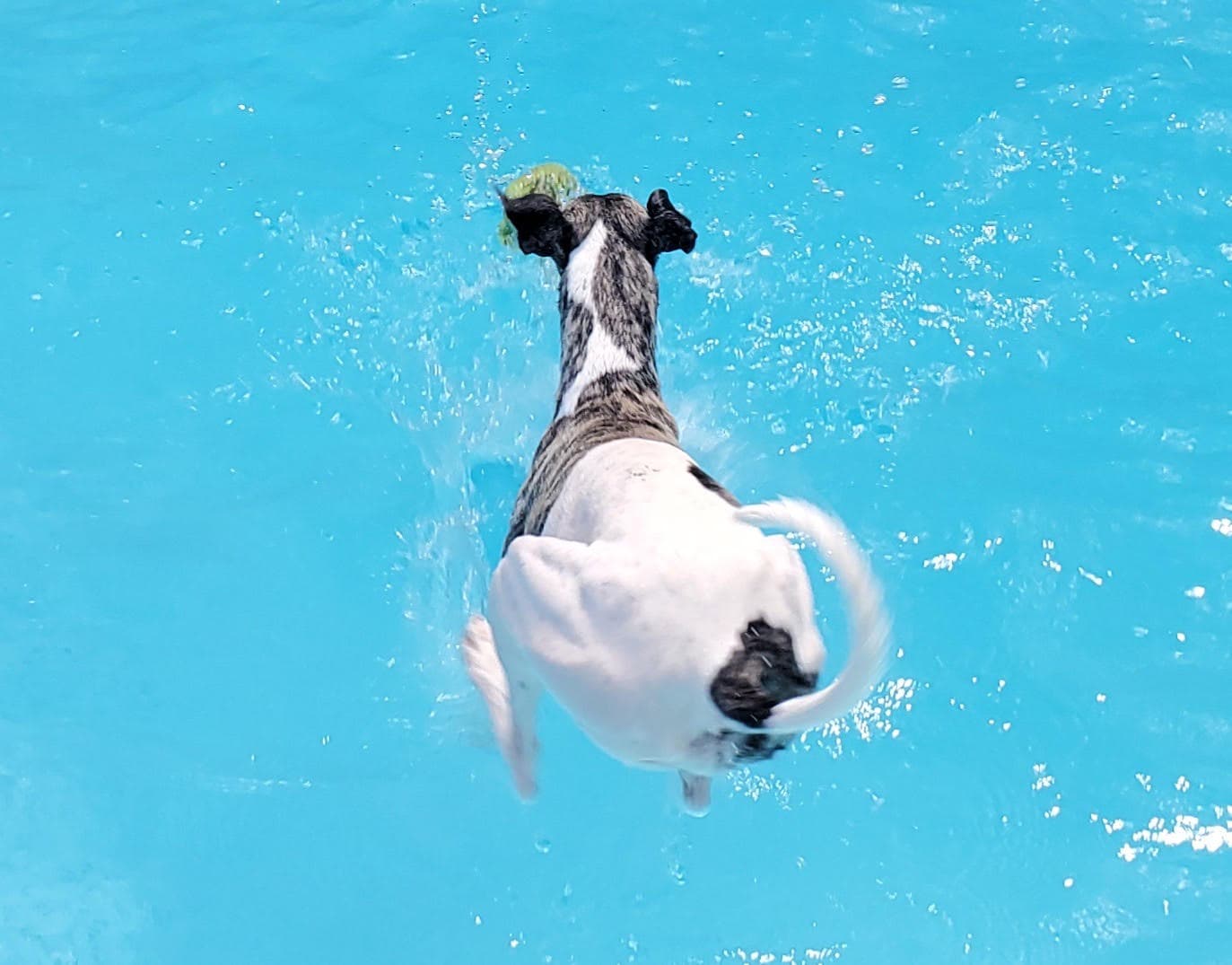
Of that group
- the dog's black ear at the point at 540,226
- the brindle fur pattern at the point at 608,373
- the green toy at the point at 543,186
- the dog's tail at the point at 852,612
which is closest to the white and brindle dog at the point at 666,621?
the dog's tail at the point at 852,612

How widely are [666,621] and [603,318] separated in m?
1.84

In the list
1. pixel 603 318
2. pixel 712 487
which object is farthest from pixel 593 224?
pixel 712 487

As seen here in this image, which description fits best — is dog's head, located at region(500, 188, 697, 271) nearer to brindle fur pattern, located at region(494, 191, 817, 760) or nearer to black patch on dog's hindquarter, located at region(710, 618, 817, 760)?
brindle fur pattern, located at region(494, 191, 817, 760)

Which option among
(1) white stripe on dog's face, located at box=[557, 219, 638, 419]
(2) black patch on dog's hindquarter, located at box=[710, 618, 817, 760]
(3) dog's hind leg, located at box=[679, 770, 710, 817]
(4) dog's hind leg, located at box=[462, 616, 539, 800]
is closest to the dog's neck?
(1) white stripe on dog's face, located at box=[557, 219, 638, 419]

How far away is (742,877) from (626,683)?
179 cm

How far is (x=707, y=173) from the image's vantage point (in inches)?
248

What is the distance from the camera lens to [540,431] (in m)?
5.23

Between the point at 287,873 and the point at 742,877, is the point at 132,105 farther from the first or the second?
the point at 742,877

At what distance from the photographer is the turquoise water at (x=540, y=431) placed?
169 inches

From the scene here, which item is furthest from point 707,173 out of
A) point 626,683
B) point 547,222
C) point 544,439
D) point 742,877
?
point 626,683

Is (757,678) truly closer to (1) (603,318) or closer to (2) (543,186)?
(1) (603,318)

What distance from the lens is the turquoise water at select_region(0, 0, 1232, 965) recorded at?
14.0ft

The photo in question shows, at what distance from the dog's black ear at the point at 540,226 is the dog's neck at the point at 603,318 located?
59 millimetres

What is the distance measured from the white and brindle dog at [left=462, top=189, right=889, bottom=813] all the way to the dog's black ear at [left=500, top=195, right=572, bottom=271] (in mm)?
1093
